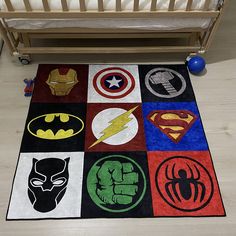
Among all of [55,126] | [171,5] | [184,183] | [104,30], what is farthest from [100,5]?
[184,183]

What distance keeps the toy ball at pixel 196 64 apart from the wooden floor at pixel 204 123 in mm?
56

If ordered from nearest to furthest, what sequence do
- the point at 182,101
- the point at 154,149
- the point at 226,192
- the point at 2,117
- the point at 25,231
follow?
1. the point at 25,231
2. the point at 226,192
3. the point at 154,149
4. the point at 2,117
5. the point at 182,101

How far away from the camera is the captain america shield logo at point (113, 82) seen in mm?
1787

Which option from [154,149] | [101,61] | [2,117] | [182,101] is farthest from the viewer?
[101,61]

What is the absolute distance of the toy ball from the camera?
1.85 meters

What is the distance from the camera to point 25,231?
1254mm

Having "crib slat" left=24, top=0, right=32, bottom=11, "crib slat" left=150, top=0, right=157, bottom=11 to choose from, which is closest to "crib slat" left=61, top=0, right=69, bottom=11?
"crib slat" left=24, top=0, right=32, bottom=11

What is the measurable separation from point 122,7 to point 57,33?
0.48 meters

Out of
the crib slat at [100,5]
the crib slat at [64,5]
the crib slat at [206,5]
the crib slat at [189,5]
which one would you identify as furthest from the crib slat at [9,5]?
the crib slat at [206,5]

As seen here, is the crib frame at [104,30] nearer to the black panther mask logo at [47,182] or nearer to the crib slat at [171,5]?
the crib slat at [171,5]

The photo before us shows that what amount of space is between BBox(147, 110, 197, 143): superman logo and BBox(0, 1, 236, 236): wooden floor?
0.37 feet

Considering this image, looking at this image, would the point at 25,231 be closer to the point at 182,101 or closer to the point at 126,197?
the point at 126,197

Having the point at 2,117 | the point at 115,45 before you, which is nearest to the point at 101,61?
the point at 115,45

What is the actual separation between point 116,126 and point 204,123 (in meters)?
0.56
